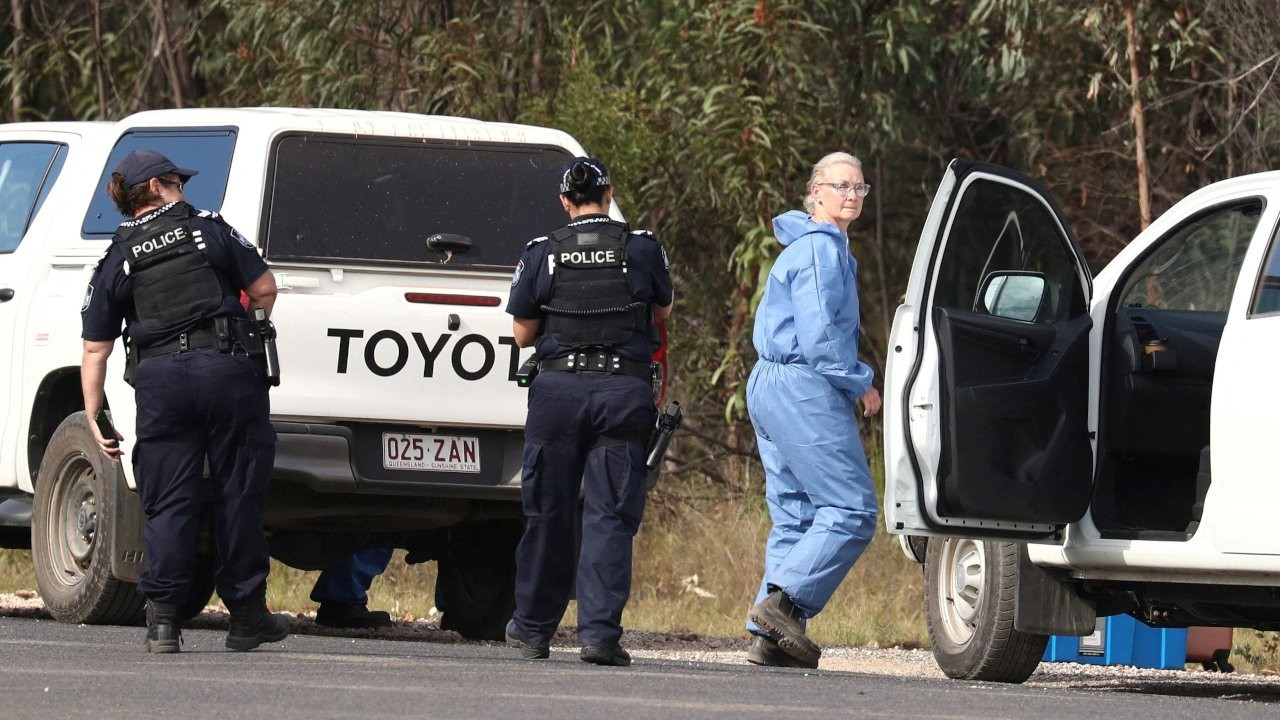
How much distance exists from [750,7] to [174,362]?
281 inches

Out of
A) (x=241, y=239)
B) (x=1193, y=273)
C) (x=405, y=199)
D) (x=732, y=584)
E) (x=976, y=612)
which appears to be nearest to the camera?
(x=241, y=239)

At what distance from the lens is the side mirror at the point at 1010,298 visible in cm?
796

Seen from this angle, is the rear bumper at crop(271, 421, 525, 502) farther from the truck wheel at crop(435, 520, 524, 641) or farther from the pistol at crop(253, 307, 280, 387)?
the truck wheel at crop(435, 520, 524, 641)

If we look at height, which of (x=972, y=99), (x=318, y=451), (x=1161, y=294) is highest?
(x=972, y=99)

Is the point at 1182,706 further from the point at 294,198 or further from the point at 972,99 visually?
the point at 972,99

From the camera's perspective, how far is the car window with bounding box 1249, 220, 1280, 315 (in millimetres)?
7492

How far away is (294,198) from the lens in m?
8.98

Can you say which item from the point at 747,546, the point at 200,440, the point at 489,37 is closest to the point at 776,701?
the point at 200,440

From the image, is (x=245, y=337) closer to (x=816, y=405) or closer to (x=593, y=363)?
(x=593, y=363)

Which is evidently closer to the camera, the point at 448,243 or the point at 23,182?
the point at 448,243

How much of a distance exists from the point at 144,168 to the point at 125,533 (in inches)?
62.4

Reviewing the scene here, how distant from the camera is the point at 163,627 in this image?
8070 mm

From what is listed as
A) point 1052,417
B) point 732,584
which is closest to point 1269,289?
point 1052,417

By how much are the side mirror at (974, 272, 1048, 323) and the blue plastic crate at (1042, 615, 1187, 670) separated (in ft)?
6.91
